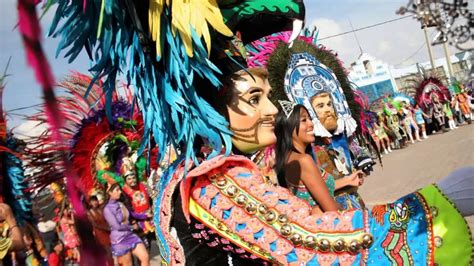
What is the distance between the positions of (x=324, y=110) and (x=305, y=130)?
0.30 metres

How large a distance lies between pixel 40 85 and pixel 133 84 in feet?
1.47

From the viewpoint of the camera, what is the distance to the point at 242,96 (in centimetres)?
202

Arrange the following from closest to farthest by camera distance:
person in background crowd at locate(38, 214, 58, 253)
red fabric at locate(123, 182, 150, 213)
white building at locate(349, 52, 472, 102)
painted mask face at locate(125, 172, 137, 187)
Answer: red fabric at locate(123, 182, 150, 213)
painted mask face at locate(125, 172, 137, 187)
person in background crowd at locate(38, 214, 58, 253)
white building at locate(349, 52, 472, 102)

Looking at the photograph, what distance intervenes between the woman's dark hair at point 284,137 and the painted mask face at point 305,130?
19 mm

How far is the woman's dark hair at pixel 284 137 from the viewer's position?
3135 millimetres

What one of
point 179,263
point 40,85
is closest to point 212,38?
point 40,85

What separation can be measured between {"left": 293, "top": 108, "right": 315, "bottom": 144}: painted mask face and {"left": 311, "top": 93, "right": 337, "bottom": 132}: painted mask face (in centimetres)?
18

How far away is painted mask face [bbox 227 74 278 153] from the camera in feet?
6.57

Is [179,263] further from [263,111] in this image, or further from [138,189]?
[138,189]

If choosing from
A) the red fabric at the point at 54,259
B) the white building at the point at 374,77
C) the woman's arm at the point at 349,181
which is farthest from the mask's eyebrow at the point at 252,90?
the white building at the point at 374,77

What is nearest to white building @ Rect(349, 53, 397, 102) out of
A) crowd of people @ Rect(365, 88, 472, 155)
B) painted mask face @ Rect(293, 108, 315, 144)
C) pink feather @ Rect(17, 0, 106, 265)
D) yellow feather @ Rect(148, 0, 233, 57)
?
crowd of people @ Rect(365, 88, 472, 155)

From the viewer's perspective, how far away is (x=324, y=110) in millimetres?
3486

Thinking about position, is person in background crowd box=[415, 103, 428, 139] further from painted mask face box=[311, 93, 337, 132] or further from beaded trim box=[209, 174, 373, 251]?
beaded trim box=[209, 174, 373, 251]

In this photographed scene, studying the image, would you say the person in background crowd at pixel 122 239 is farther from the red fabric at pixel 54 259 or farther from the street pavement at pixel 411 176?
the red fabric at pixel 54 259
